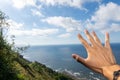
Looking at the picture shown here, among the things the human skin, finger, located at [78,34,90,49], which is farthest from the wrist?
finger, located at [78,34,90,49]

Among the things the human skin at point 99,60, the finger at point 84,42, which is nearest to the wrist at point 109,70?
the human skin at point 99,60

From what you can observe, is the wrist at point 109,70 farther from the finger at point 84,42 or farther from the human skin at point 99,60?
the finger at point 84,42

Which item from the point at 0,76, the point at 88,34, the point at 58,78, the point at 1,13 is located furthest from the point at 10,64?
the point at 58,78

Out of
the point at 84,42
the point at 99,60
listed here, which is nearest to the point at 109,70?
the point at 99,60

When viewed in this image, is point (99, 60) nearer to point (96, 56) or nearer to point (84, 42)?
point (96, 56)

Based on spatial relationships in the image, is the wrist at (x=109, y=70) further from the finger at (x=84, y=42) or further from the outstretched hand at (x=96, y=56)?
the finger at (x=84, y=42)

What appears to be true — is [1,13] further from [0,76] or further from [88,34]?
[88,34]

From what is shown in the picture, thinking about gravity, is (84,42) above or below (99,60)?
above

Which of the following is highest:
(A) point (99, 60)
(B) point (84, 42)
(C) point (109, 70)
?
(B) point (84, 42)

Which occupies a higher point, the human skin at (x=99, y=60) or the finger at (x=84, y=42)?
the finger at (x=84, y=42)

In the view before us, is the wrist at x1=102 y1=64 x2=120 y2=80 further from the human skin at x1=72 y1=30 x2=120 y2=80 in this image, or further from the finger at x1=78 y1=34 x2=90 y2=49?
the finger at x1=78 y1=34 x2=90 y2=49

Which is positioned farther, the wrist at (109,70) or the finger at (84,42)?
the finger at (84,42)
